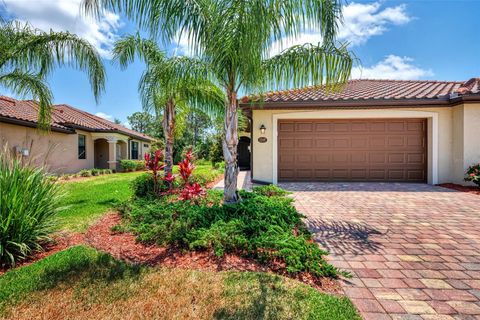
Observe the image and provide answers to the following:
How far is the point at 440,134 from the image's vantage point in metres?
9.41

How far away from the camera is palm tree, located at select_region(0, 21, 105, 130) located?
6.08m

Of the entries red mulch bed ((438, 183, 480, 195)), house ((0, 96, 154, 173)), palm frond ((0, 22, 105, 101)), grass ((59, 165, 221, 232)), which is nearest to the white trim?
red mulch bed ((438, 183, 480, 195))

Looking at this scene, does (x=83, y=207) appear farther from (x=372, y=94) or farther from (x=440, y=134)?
(x=440, y=134)

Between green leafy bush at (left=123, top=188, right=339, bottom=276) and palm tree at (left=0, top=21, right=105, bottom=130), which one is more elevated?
palm tree at (left=0, top=21, right=105, bottom=130)

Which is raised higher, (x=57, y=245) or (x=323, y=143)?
(x=323, y=143)

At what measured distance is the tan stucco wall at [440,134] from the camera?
8.80 m

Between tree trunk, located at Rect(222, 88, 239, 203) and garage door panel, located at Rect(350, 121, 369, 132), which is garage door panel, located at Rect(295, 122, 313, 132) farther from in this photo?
tree trunk, located at Rect(222, 88, 239, 203)

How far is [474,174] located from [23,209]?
1263cm

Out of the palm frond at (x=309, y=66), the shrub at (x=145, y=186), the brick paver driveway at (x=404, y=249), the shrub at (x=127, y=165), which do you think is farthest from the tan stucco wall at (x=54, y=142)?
the brick paver driveway at (x=404, y=249)

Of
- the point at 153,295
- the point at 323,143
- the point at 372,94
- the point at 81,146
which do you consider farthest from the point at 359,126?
the point at 81,146

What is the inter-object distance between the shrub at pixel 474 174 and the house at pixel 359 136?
37 cm

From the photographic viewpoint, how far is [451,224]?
15.3 ft

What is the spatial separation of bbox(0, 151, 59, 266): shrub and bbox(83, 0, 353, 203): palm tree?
2.92 m

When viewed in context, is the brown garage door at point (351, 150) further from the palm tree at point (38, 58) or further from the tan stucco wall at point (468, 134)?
the palm tree at point (38, 58)
